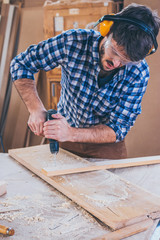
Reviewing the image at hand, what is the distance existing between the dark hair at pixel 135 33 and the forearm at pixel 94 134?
2.07 feet

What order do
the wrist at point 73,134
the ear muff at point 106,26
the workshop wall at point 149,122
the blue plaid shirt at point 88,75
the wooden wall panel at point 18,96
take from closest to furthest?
the ear muff at point 106,26
the wrist at point 73,134
the blue plaid shirt at point 88,75
the workshop wall at point 149,122
the wooden wall panel at point 18,96

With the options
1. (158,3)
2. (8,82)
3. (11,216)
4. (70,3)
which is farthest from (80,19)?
(11,216)

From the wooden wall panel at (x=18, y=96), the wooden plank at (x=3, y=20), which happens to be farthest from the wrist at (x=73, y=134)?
the wooden plank at (x=3, y=20)

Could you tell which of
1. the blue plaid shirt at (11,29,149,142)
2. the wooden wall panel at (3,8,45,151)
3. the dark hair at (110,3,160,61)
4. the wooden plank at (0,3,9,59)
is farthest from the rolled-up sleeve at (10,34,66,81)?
the wooden plank at (0,3,9,59)

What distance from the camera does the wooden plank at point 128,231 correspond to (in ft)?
3.40

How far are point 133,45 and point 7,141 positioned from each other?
3.45 metres

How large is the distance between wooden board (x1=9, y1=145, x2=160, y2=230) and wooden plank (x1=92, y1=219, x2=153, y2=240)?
2 centimetres

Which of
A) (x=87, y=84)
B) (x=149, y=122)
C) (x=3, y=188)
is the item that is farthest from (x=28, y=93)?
(x=149, y=122)

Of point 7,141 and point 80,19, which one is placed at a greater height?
point 80,19

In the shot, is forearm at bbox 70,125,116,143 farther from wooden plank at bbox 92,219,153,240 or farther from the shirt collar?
wooden plank at bbox 92,219,153,240

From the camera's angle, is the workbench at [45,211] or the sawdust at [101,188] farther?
the sawdust at [101,188]

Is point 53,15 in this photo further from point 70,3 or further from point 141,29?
point 141,29

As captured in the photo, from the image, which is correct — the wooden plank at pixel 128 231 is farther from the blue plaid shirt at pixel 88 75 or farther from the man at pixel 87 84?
the blue plaid shirt at pixel 88 75

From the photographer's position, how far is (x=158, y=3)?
3.14 metres
